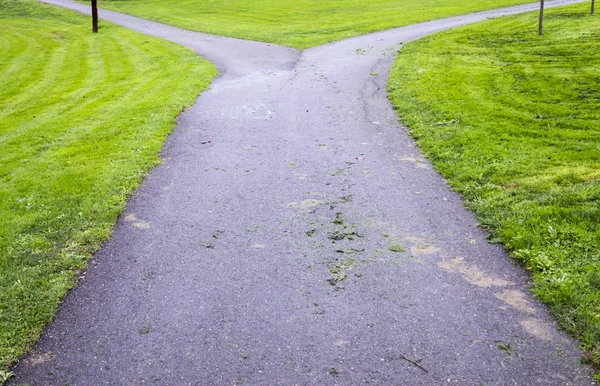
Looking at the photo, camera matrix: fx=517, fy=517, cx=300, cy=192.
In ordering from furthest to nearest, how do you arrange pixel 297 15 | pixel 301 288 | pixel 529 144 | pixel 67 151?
pixel 297 15 → pixel 67 151 → pixel 529 144 → pixel 301 288

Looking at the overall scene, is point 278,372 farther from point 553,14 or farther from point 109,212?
point 553,14

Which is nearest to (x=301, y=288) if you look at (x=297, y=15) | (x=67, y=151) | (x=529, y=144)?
(x=529, y=144)

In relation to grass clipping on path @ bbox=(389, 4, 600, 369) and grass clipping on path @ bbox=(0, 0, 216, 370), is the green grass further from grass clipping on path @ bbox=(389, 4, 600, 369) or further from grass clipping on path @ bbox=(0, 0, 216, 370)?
grass clipping on path @ bbox=(389, 4, 600, 369)

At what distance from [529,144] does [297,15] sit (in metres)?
26.0

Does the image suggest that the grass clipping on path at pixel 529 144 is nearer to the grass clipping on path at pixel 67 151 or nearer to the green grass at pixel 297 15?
the grass clipping on path at pixel 67 151

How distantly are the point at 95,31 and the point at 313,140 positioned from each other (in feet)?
78.1

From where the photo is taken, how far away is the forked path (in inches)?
154

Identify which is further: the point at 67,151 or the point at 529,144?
the point at 67,151

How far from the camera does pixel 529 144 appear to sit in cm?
834

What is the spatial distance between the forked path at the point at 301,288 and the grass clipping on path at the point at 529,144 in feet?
0.93

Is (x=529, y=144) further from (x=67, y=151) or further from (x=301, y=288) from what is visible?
(x=67, y=151)

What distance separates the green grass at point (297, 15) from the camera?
24411 millimetres

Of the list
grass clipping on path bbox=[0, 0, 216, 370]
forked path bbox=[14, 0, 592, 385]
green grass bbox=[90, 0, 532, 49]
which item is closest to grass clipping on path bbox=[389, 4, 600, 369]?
forked path bbox=[14, 0, 592, 385]

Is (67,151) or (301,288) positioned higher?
(67,151)
